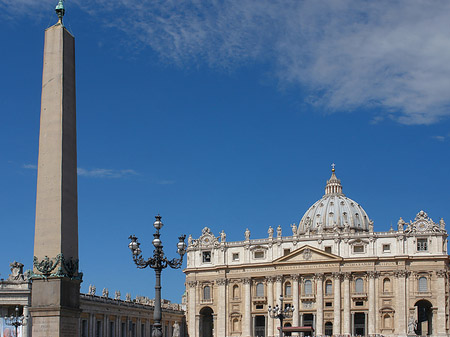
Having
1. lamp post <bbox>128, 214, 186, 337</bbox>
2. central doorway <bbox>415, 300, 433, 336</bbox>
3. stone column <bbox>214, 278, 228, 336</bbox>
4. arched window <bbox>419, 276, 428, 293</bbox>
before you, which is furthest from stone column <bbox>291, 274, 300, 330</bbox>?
lamp post <bbox>128, 214, 186, 337</bbox>

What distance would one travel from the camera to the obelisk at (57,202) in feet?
73.9

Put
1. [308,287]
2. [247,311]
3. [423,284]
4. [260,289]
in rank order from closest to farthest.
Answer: [423,284] → [308,287] → [247,311] → [260,289]

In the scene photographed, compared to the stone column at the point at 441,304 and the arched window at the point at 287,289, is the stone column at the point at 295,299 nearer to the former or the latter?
the arched window at the point at 287,289

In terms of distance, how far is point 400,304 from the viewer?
87.5 m

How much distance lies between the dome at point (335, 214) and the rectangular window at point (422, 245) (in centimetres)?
2720

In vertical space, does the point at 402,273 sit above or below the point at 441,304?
above

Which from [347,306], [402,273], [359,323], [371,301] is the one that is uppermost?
[402,273]

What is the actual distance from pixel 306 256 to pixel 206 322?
58.4ft

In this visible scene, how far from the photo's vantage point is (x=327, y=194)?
128m

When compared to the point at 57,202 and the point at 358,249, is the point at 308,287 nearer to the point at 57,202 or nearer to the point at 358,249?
the point at 358,249

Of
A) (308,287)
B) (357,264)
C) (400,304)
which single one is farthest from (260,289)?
(400,304)

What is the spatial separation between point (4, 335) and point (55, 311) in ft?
131

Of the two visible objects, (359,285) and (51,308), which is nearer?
(51,308)

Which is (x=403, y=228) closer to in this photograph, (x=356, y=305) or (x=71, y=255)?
(x=356, y=305)
